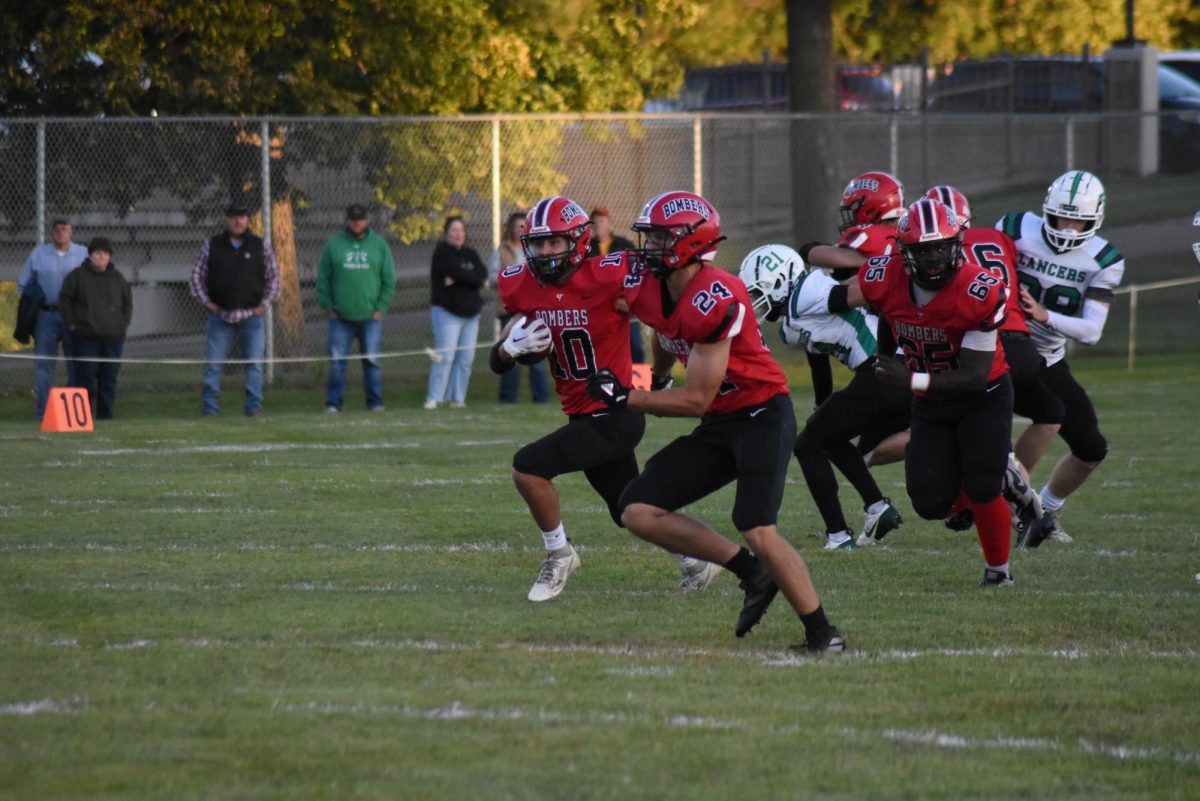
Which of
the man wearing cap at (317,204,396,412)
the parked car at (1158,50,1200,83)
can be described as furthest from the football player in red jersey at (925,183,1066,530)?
the parked car at (1158,50,1200,83)

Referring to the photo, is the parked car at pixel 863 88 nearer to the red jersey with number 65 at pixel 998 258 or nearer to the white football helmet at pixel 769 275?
the red jersey with number 65 at pixel 998 258

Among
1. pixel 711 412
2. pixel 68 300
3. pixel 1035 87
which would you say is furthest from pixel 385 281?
pixel 1035 87

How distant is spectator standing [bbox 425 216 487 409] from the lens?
1571 centimetres

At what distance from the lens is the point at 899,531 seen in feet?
29.9

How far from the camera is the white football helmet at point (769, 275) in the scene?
803 cm

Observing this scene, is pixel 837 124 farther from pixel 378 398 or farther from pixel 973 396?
pixel 973 396

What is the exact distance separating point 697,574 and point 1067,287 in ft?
8.77

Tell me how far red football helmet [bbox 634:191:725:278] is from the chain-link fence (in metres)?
10.7

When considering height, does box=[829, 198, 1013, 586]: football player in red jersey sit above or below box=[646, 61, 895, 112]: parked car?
below

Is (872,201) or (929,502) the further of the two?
(872,201)

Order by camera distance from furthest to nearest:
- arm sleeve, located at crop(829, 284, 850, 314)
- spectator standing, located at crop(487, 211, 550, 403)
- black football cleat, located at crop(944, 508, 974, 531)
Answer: spectator standing, located at crop(487, 211, 550, 403) → arm sleeve, located at crop(829, 284, 850, 314) → black football cleat, located at crop(944, 508, 974, 531)

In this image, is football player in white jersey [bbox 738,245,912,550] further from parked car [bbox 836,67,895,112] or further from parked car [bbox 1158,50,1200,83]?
parked car [bbox 836,67,895,112]

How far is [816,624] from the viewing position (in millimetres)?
5961

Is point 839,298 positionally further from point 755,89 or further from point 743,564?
point 755,89
